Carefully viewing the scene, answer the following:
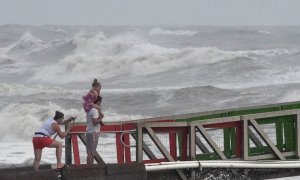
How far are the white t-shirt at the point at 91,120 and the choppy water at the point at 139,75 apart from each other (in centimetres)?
747

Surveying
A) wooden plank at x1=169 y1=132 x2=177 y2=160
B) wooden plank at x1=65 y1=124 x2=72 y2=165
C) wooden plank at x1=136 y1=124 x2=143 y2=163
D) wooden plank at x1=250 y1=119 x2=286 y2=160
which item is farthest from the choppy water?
wooden plank at x1=136 y1=124 x2=143 y2=163

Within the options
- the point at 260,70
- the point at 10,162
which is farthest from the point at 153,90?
the point at 10,162

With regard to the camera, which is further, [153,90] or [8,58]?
[8,58]

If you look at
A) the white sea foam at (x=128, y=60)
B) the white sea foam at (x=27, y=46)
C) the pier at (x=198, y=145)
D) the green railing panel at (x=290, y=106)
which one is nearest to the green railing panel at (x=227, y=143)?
the pier at (x=198, y=145)

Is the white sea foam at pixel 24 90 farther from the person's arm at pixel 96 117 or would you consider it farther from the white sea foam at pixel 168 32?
the white sea foam at pixel 168 32

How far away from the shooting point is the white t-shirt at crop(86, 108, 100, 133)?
12.4 meters

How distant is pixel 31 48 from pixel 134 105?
115 ft

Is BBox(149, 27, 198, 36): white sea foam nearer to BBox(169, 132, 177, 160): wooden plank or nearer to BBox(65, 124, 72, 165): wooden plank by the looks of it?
BBox(65, 124, 72, 165): wooden plank

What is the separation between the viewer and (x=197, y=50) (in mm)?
51562

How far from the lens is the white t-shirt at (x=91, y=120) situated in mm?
12422

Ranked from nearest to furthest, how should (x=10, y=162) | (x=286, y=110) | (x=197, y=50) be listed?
(x=286, y=110) → (x=10, y=162) → (x=197, y=50)

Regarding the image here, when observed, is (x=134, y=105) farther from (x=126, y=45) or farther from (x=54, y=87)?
(x=126, y=45)

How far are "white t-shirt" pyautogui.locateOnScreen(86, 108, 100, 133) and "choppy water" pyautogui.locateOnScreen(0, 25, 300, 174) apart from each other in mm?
7466

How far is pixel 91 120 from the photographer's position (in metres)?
12.5
